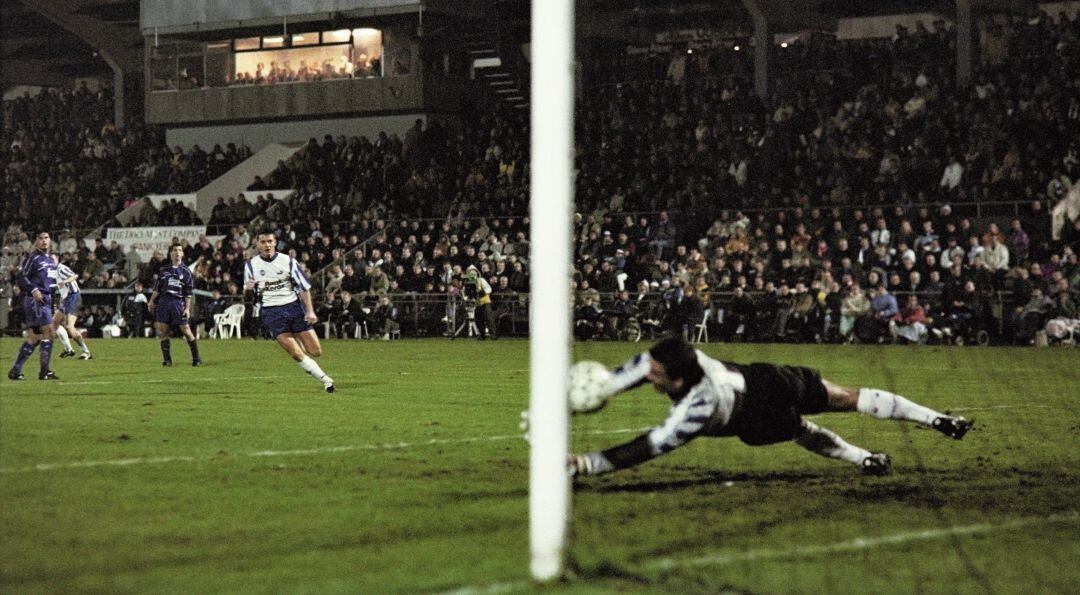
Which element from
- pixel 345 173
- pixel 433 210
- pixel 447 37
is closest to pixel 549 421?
pixel 433 210

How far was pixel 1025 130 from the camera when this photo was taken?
107 feet

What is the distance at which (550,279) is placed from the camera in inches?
257

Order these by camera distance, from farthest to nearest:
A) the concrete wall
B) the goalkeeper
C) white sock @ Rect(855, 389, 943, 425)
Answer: the concrete wall
white sock @ Rect(855, 389, 943, 425)
the goalkeeper

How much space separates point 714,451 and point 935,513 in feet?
11.1

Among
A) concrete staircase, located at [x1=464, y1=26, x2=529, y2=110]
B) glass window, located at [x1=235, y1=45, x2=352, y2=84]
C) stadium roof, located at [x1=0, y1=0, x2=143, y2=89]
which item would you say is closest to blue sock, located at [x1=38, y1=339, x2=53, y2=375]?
glass window, located at [x1=235, y1=45, x2=352, y2=84]

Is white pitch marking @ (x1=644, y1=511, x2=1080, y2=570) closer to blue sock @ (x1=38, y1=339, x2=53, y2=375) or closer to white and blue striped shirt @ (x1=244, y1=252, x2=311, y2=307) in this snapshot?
white and blue striped shirt @ (x1=244, y1=252, x2=311, y2=307)

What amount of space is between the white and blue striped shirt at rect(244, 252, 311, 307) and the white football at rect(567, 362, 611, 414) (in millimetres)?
10509

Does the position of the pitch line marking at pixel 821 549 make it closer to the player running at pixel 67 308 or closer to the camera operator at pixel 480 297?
the player running at pixel 67 308

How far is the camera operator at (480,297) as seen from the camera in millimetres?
35750

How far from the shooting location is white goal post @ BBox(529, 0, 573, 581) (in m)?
6.40

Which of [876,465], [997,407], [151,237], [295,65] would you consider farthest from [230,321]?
[876,465]

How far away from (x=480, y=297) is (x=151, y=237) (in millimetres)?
14939

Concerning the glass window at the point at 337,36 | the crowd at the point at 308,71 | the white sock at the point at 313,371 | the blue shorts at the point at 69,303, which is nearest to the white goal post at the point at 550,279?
the white sock at the point at 313,371

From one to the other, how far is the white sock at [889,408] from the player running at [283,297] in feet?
32.2
